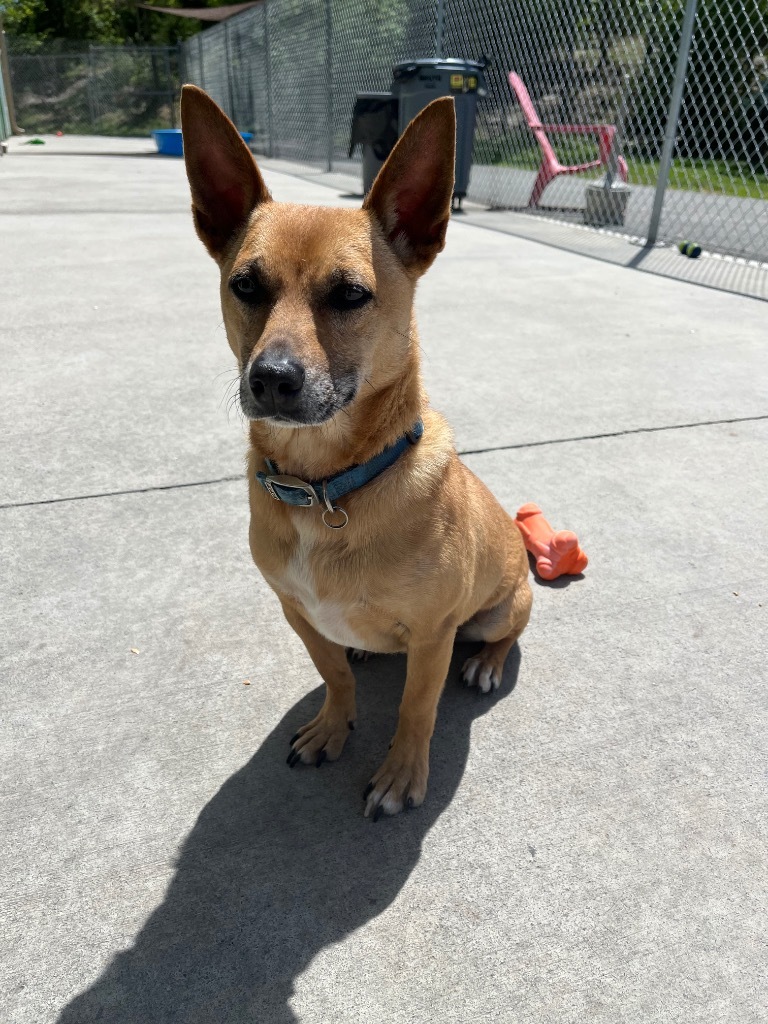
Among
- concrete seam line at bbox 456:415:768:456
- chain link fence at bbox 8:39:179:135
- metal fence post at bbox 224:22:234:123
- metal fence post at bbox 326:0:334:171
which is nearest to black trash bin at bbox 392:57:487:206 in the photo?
metal fence post at bbox 326:0:334:171

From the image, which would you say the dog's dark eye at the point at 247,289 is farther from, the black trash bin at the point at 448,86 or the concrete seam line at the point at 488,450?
the black trash bin at the point at 448,86

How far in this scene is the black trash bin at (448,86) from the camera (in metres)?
9.30

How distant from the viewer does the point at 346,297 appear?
70.2 inches

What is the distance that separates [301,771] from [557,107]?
1116 centimetres

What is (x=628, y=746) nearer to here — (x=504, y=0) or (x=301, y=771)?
(x=301, y=771)

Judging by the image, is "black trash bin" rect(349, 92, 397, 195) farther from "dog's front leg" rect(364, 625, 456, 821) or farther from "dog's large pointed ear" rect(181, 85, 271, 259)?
"dog's front leg" rect(364, 625, 456, 821)

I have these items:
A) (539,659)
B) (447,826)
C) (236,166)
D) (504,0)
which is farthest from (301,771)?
(504,0)

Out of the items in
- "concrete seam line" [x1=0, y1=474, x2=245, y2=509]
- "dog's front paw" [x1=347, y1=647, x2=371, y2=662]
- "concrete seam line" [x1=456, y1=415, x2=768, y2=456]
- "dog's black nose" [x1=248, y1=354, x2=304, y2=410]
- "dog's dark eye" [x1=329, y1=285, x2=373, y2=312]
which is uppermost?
"dog's dark eye" [x1=329, y1=285, x2=373, y2=312]

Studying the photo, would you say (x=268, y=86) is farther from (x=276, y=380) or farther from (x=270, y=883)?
(x=270, y=883)

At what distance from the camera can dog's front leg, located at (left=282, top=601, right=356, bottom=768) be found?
2037 millimetres

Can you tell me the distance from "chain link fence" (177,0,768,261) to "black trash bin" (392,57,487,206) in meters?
1.19

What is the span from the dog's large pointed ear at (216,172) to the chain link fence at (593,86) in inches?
269

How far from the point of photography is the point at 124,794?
1.89 m

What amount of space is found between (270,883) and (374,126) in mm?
10432
